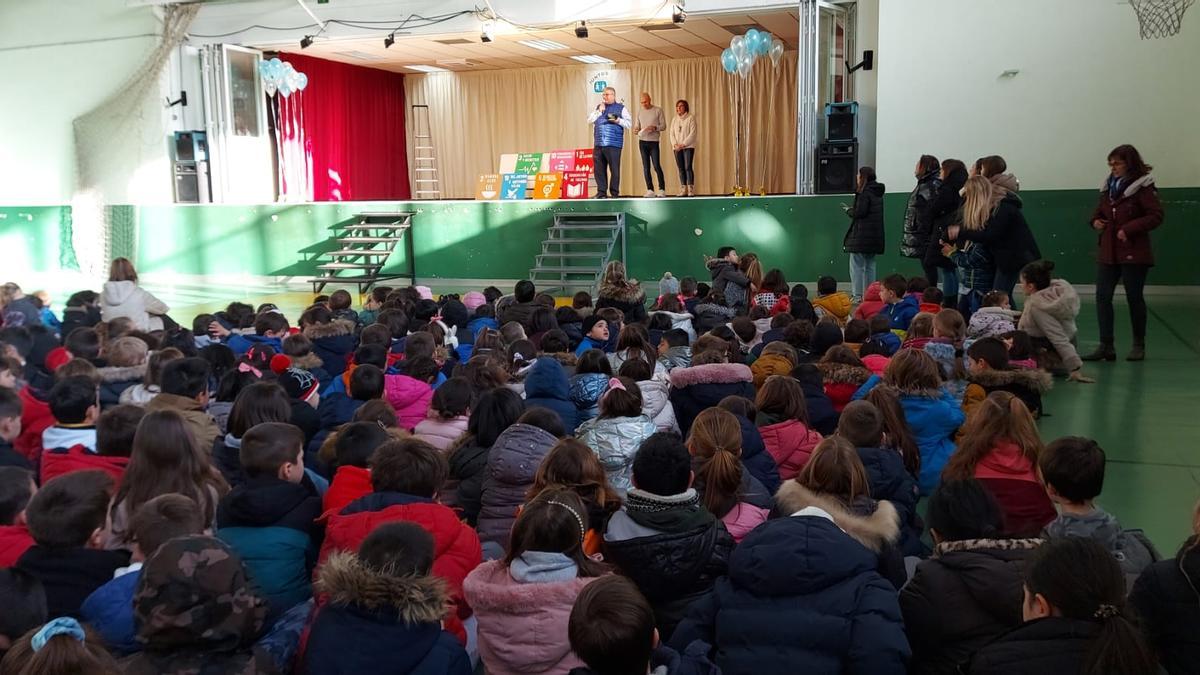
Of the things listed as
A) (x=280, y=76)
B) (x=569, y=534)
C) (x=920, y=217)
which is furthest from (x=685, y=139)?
(x=569, y=534)

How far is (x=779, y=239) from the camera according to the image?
42.3ft

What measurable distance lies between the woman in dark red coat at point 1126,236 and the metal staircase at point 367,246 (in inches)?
372

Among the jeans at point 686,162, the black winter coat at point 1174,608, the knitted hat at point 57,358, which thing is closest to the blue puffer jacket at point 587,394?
the black winter coat at point 1174,608

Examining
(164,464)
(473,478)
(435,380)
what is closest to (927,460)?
(473,478)

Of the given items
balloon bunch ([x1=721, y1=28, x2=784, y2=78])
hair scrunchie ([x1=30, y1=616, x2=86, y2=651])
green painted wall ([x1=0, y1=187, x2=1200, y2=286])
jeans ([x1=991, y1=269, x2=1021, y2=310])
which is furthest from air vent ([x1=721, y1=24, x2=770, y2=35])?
hair scrunchie ([x1=30, y1=616, x2=86, y2=651])

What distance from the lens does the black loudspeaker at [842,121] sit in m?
12.5

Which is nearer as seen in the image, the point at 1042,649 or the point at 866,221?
the point at 1042,649

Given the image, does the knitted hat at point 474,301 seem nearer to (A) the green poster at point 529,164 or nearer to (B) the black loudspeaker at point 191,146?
(B) the black loudspeaker at point 191,146

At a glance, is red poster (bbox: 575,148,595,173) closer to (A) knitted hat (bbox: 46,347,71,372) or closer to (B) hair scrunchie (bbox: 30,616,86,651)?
(A) knitted hat (bbox: 46,347,71,372)

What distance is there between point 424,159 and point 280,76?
676 cm

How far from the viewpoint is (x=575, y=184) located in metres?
18.0

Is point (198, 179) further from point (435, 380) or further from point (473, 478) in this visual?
point (473, 478)

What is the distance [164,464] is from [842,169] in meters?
10.8

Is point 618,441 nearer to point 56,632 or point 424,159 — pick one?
point 56,632
